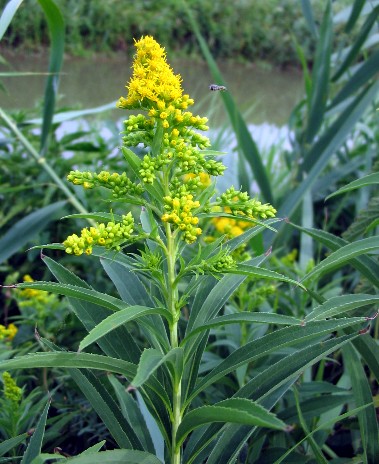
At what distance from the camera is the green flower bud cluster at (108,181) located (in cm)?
98

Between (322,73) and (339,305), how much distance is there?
4.68 feet

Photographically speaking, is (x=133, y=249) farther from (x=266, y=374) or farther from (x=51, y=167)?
(x=266, y=374)

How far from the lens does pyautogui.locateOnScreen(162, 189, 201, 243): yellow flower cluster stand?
92 centimetres

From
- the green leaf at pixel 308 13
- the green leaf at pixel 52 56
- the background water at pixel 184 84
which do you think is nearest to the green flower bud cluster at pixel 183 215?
the green leaf at pixel 52 56

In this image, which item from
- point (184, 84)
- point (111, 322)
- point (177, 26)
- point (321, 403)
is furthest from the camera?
point (177, 26)

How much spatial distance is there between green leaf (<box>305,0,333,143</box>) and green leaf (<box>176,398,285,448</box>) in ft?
5.07

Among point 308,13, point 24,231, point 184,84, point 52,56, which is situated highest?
point 308,13

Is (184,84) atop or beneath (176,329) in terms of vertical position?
atop

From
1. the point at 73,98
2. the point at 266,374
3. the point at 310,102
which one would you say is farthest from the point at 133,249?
the point at 73,98

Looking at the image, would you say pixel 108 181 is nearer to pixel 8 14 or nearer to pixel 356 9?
pixel 8 14

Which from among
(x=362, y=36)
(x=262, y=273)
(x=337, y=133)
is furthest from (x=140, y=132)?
(x=362, y=36)

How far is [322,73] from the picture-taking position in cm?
228

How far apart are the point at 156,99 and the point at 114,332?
0.40m

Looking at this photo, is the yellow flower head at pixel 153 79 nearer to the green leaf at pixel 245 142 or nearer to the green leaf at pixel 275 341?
the green leaf at pixel 275 341
